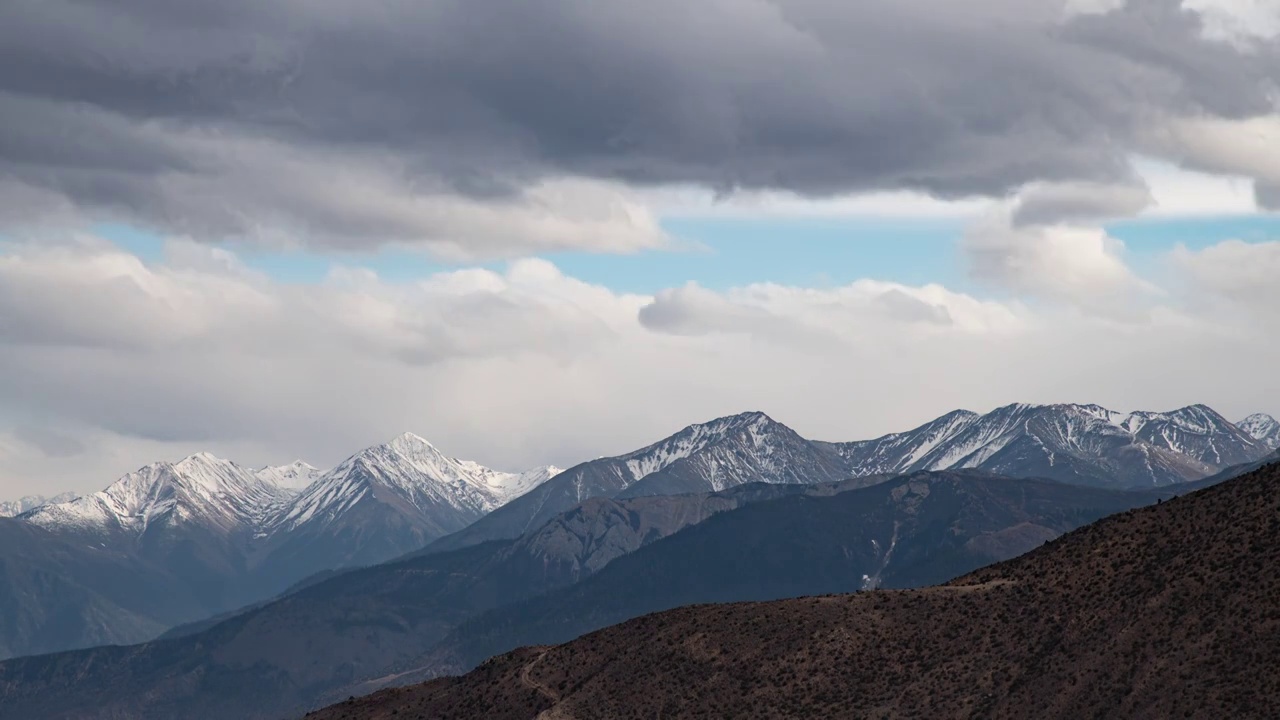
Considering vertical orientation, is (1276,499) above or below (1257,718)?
above

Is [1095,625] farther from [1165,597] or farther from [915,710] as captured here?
[915,710]

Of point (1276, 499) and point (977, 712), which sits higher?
point (1276, 499)

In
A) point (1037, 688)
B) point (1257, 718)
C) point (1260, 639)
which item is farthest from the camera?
point (1037, 688)

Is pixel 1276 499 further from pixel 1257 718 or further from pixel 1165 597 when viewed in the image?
pixel 1257 718

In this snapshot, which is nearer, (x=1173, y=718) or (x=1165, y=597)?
(x=1173, y=718)

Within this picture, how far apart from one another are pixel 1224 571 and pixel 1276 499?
15.6 meters

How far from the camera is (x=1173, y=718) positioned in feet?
550

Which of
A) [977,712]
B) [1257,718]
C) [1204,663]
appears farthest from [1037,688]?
[1257,718]

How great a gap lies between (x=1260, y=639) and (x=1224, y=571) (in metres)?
18.2

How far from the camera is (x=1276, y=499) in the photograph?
198 meters

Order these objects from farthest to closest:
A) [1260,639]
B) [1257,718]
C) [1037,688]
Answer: [1037,688], [1260,639], [1257,718]

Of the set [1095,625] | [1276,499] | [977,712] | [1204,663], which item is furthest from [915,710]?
[1276,499]

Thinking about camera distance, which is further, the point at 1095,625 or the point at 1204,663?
the point at 1095,625

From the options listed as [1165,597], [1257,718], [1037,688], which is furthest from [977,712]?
[1257,718]
